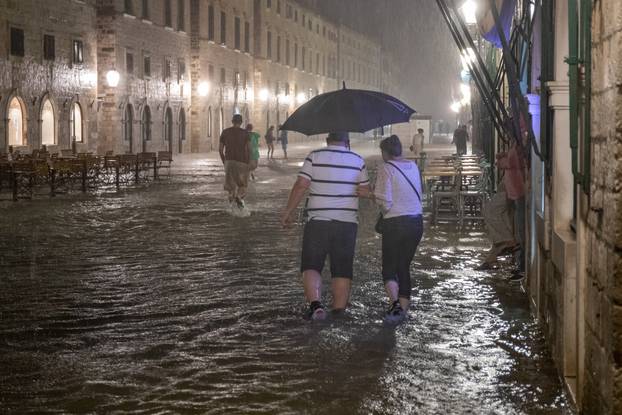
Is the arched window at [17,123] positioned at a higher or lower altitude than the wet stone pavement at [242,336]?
higher

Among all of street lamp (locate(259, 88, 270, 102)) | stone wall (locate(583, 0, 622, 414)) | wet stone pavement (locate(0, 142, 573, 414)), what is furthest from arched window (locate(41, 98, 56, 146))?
street lamp (locate(259, 88, 270, 102))

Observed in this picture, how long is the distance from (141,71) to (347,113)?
32.1 metres

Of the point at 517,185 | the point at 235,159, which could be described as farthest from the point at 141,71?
the point at 517,185

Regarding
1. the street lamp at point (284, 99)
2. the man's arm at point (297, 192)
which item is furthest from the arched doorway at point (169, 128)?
the man's arm at point (297, 192)

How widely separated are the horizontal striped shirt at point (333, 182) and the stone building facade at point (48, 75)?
2220 cm

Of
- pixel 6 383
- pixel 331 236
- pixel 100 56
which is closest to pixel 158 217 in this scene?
pixel 331 236

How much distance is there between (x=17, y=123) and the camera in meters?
29.3

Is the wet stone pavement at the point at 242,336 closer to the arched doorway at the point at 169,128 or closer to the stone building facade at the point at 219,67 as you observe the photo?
the arched doorway at the point at 169,128

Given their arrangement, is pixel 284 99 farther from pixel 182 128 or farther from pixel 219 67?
pixel 182 128

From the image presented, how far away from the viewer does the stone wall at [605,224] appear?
12.8ft

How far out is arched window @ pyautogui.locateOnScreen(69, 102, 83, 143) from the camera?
108ft

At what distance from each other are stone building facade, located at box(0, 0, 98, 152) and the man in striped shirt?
2217cm

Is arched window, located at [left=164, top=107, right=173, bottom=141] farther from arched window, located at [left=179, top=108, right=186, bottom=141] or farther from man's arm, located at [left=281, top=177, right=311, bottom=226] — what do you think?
man's arm, located at [left=281, top=177, right=311, bottom=226]

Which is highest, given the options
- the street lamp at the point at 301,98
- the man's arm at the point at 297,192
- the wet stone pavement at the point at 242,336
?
the street lamp at the point at 301,98
